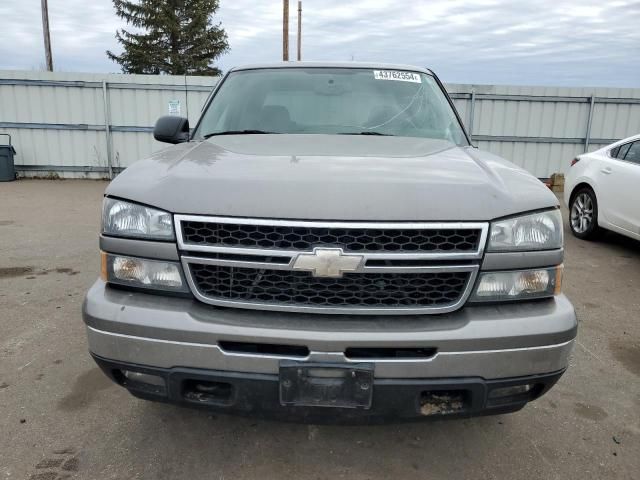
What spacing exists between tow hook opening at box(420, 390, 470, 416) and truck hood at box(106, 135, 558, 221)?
0.66 metres

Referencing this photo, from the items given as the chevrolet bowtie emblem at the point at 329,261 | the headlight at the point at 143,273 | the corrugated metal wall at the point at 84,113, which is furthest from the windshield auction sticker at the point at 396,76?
the corrugated metal wall at the point at 84,113

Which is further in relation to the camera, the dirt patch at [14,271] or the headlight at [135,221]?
the dirt patch at [14,271]

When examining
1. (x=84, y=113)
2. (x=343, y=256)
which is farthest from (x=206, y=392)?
(x=84, y=113)

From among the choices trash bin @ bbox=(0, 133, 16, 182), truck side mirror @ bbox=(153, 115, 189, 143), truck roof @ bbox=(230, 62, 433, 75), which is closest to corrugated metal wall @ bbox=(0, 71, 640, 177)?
trash bin @ bbox=(0, 133, 16, 182)

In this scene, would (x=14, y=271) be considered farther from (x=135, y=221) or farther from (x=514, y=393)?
(x=514, y=393)

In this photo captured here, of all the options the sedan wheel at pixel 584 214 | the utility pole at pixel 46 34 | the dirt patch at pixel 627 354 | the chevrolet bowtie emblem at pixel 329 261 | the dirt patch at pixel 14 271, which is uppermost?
the utility pole at pixel 46 34

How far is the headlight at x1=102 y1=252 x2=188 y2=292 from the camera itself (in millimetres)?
1887

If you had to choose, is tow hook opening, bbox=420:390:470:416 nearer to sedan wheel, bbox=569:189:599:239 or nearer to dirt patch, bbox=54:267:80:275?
dirt patch, bbox=54:267:80:275

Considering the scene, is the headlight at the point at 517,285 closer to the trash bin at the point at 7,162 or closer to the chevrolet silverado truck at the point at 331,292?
the chevrolet silverado truck at the point at 331,292

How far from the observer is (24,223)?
7375 mm

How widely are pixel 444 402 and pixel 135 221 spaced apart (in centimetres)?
137

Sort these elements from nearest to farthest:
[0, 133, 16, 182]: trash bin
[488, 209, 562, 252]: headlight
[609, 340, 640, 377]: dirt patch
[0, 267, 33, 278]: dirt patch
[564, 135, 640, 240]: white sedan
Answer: [488, 209, 562, 252]: headlight → [609, 340, 640, 377]: dirt patch → [0, 267, 33, 278]: dirt patch → [564, 135, 640, 240]: white sedan → [0, 133, 16, 182]: trash bin

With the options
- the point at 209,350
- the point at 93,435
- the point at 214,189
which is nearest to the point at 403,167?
the point at 214,189

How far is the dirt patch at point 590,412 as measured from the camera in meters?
2.64
